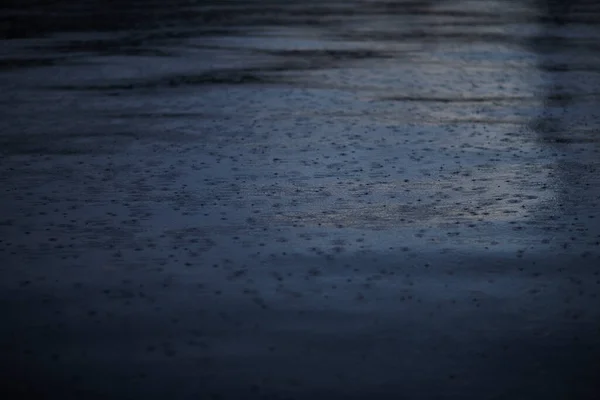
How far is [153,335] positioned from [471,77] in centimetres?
979

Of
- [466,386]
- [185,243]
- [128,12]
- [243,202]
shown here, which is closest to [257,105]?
[243,202]

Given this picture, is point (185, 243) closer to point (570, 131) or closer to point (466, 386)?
point (466, 386)

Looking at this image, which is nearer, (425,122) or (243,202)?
(243,202)

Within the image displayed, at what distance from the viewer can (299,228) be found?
8336 mm

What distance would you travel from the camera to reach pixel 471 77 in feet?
50.5

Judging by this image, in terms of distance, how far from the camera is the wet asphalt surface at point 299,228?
19.3ft

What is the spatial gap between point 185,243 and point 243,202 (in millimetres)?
1089

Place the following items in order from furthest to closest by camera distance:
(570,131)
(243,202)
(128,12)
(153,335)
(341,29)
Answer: (128,12) → (341,29) → (570,131) → (243,202) → (153,335)

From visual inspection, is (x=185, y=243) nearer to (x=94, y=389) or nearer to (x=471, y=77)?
(x=94, y=389)

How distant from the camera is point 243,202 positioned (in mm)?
8992

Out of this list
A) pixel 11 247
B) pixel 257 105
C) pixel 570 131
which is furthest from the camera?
pixel 257 105

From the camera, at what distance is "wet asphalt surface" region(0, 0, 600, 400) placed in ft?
19.3

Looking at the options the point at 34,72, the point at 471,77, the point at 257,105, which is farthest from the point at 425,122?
the point at 34,72

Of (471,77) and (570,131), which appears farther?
(471,77)
